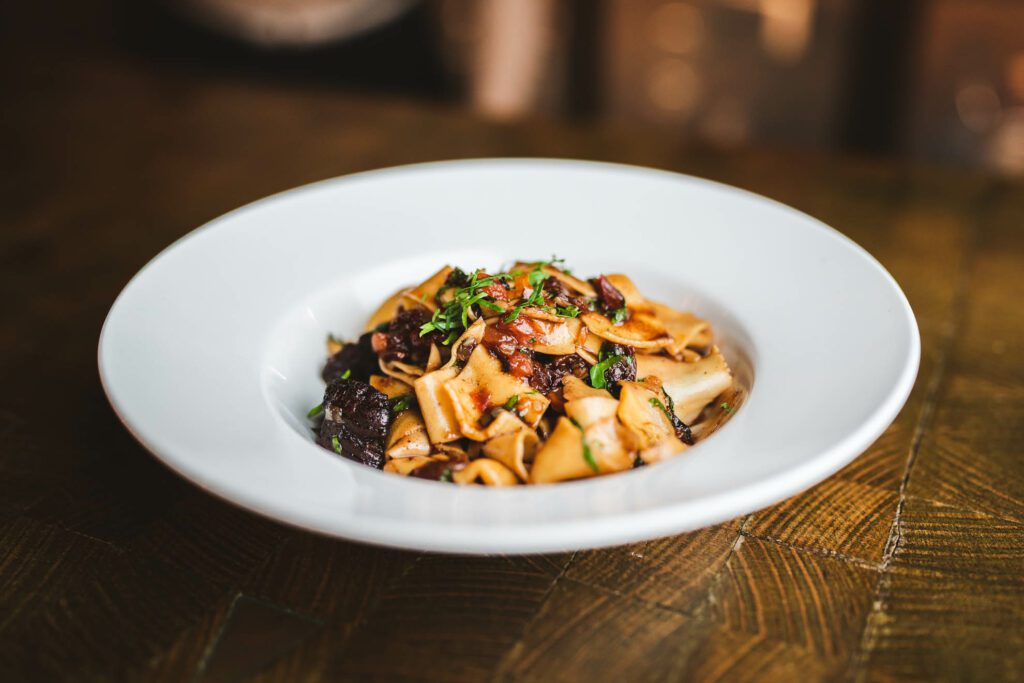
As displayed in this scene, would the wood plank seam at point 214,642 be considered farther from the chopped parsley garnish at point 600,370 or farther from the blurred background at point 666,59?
the blurred background at point 666,59

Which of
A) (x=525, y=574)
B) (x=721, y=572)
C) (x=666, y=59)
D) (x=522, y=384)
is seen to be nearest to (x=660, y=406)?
(x=522, y=384)

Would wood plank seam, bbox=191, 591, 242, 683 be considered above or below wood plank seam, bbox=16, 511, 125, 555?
above

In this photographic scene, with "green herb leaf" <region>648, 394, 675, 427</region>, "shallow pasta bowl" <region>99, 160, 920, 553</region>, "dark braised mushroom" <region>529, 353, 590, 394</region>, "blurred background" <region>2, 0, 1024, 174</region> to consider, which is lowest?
"blurred background" <region>2, 0, 1024, 174</region>

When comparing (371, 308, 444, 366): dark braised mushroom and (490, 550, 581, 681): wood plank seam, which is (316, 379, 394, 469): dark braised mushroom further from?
(490, 550, 581, 681): wood plank seam

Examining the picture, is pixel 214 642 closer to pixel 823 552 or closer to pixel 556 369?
pixel 556 369

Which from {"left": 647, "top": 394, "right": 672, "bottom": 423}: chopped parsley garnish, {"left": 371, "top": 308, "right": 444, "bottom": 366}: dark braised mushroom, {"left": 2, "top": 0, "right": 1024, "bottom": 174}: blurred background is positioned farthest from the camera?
{"left": 2, "top": 0, "right": 1024, "bottom": 174}: blurred background

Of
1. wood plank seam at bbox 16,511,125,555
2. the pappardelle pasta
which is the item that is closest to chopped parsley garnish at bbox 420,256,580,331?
the pappardelle pasta
